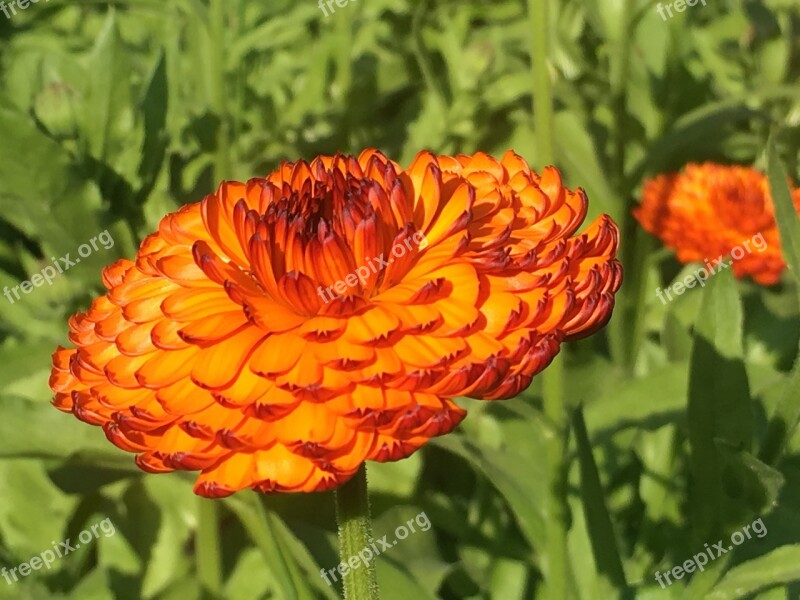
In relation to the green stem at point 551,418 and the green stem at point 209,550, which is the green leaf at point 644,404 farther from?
the green stem at point 209,550

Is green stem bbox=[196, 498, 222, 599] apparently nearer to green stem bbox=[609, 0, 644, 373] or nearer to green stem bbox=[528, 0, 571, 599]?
green stem bbox=[528, 0, 571, 599]

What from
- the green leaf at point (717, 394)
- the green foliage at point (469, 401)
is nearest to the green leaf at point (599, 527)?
the green foliage at point (469, 401)

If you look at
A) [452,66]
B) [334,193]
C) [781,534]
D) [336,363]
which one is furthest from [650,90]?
[336,363]

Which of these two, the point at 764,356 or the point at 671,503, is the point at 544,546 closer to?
the point at 671,503

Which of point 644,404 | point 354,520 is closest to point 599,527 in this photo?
point 644,404

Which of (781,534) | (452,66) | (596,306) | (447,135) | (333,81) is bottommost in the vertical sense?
(781,534)

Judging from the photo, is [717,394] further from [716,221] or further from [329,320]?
[716,221]
